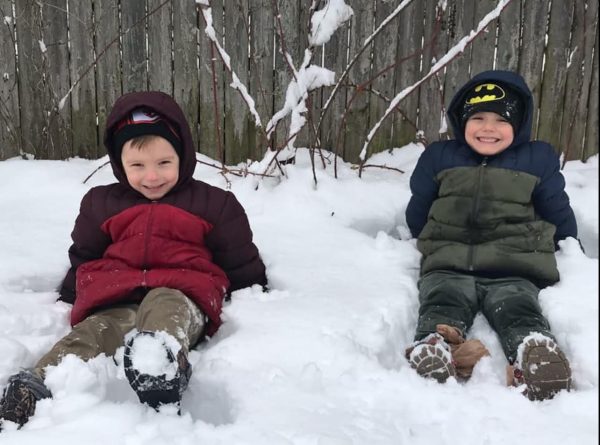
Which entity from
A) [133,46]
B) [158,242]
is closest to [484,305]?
[158,242]

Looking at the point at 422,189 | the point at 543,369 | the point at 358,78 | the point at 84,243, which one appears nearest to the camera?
the point at 543,369

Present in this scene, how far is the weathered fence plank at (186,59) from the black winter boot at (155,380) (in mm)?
2629

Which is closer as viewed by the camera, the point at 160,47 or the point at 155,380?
the point at 155,380

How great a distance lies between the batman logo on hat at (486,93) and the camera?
2.54m

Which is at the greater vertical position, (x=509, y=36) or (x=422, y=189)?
(x=509, y=36)

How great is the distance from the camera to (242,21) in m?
3.92

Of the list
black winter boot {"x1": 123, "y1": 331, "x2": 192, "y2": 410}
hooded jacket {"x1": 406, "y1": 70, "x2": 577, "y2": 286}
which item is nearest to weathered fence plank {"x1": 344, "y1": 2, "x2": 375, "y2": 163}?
hooded jacket {"x1": 406, "y1": 70, "x2": 577, "y2": 286}

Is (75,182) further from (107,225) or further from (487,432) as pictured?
(487,432)

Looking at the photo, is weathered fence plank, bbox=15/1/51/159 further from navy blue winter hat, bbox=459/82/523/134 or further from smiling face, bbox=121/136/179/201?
navy blue winter hat, bbox=459/82/523/134

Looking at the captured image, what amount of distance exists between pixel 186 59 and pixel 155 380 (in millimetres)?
2779

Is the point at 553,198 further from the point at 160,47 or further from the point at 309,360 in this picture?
the point at 160,47

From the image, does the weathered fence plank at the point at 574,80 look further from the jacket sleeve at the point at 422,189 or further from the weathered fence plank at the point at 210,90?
the weathered fence plank at the point at 210,90

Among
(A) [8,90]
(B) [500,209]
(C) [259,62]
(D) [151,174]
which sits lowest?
(B) [500,209]

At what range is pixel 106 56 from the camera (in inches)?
158
